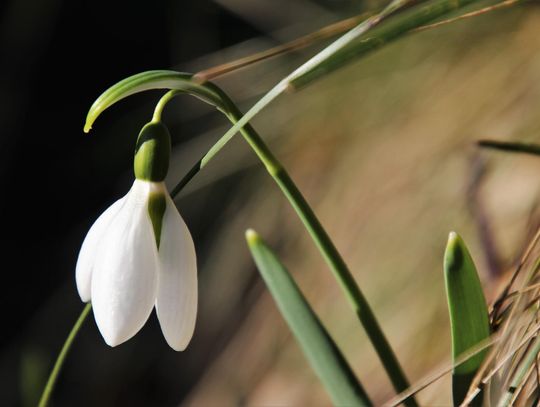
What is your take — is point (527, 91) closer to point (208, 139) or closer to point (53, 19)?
point (208, 139)

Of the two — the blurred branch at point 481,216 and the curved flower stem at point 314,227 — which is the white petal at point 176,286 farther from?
the blurred branch at point 481,216

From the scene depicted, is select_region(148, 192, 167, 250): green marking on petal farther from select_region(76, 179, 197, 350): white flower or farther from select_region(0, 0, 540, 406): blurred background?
select_region(0, 0, 540, 406): blurred background

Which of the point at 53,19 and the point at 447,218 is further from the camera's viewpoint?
the point at 53,19

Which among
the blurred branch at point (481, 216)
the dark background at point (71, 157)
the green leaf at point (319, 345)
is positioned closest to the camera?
the green leaf at point (319, 345)

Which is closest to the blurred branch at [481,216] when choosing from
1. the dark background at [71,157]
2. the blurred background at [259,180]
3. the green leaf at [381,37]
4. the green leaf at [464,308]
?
the blurred background at [259,180]

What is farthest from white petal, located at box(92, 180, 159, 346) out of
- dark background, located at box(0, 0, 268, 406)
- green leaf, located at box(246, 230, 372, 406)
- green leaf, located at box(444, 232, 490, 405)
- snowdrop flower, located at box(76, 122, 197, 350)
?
dark background, located at box(0, 0, 268, 406)

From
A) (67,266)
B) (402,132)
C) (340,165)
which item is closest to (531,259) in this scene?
(402,132)

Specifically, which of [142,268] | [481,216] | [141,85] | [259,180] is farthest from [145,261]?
[259,180]
